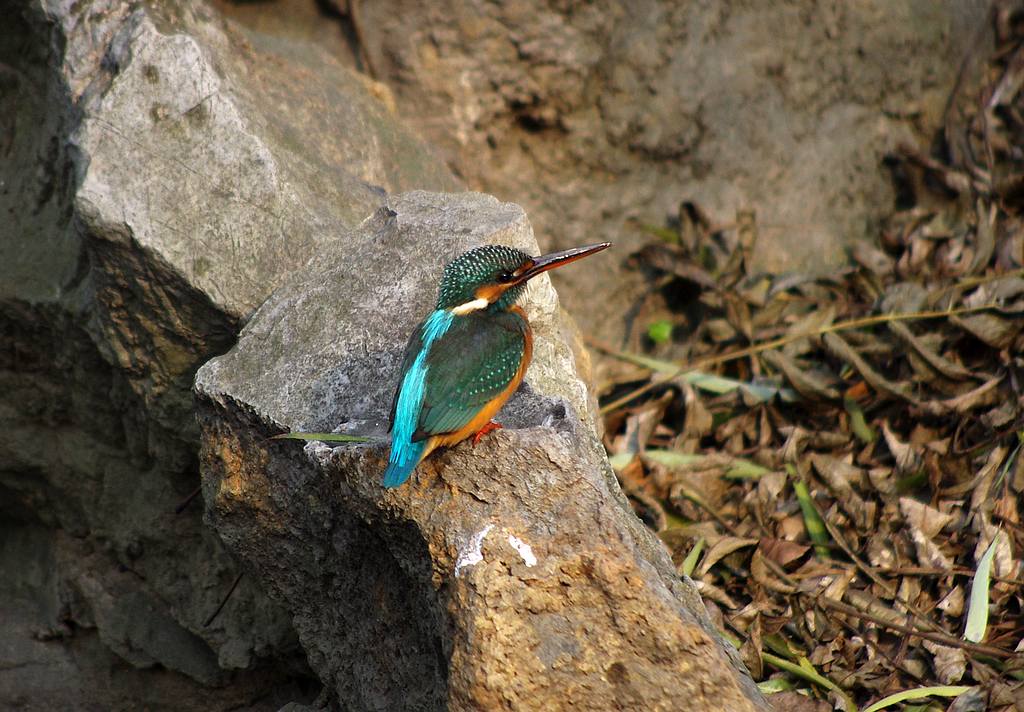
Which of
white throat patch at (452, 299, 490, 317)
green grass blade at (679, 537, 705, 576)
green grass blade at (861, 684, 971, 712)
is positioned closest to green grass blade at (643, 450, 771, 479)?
green grass blade at (679, 537, 705, 576)

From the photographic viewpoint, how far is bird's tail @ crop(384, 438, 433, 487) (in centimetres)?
281

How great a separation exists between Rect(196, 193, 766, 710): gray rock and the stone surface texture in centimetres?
32

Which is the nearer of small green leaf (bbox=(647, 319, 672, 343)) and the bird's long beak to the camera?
the bird's long beak

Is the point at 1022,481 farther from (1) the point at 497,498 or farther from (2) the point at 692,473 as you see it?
(1) the point at 497,498

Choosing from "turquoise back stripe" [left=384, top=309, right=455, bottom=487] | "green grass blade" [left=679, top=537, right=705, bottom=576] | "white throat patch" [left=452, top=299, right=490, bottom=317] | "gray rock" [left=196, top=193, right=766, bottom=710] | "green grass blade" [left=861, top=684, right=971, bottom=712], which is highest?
"white throat patch" [left=452, top=299, right=490, bottom=317]

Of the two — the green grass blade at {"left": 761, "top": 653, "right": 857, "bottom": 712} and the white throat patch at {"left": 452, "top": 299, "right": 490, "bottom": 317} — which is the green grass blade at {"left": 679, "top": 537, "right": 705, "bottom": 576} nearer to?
the green grass blade at {"left": 761, "top": 653, "right": 857, "bottom": 712}

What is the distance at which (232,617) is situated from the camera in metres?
4.18

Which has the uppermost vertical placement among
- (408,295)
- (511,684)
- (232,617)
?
(408,295)

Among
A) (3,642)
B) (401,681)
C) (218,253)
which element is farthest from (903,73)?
(3,642)

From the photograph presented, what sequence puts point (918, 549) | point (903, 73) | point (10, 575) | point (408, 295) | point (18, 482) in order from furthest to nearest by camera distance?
1. point (903, 73)
2. point (10, 575)
3. point (18, 482)
4. point (918, 549)
5. point (408, 295)

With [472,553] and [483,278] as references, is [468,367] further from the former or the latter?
[472,553]

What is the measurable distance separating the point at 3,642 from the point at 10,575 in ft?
1.02

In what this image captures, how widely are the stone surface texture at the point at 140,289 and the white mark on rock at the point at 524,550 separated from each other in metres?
1.27

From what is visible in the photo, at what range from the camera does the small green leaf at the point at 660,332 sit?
A: 552cm
